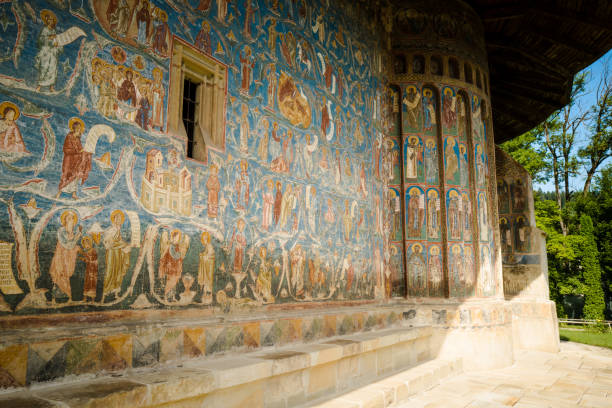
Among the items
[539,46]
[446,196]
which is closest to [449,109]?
[446,196]

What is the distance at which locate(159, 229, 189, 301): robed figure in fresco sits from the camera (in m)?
4.12

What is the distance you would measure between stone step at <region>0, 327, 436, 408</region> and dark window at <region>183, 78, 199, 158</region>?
227 centimetres

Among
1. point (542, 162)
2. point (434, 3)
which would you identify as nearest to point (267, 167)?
point (434, 3)

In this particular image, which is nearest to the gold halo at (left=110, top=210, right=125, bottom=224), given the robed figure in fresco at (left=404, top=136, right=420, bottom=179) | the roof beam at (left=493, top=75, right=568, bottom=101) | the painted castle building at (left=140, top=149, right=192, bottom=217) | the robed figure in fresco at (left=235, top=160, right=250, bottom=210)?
the painted castle building at (left=140, top=149, right=192, bottom=217)

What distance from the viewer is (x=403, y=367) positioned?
7438mm

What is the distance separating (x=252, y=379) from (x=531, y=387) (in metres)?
5.48

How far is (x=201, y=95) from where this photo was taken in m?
4.98

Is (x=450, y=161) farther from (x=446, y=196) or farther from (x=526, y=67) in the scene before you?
(x=526, y=67)

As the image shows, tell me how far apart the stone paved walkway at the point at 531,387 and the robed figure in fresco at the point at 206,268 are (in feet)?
10.4

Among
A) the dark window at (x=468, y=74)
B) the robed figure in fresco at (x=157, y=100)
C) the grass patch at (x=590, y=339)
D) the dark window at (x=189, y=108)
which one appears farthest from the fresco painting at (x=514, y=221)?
the robed figure in fresco at (x=157, y=100)

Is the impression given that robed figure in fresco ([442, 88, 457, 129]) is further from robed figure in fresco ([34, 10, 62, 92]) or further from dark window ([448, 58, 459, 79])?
robed figure in fresco ([34, 10, 62, 92])

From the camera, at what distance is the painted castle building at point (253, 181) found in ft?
10.7

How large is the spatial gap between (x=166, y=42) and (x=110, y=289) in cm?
243

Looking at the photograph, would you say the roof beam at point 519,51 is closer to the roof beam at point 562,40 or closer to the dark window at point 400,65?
the roof beam at point 562,40
